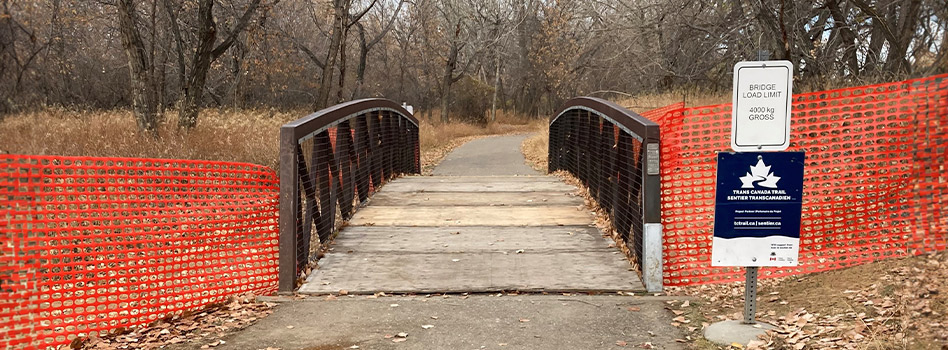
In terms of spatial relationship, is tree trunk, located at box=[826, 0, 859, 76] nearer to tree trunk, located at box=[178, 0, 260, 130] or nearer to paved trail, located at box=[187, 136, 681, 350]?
paved trail, located at box=[187, 136, 681, 350]

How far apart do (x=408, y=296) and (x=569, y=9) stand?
120 ft

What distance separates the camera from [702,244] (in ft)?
21.2

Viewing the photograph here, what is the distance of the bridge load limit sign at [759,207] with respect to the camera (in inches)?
155

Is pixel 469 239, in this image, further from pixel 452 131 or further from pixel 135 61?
pixel 452 131

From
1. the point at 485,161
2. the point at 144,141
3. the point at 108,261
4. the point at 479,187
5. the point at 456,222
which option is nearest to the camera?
the point at 108,261

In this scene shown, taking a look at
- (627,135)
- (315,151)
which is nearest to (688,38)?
(627,135)

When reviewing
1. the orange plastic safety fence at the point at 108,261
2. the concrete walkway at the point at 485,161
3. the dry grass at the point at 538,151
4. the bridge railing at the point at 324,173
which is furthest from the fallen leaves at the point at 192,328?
the dry grass at the point at 538,151

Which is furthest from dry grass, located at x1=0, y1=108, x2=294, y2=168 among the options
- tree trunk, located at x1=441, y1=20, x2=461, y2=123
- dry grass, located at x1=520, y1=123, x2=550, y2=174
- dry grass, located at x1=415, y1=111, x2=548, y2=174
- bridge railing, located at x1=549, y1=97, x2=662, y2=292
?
tree trunk, located at x1=441, y1=20, x2=461, y2=123

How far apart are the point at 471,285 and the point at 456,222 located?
81.1 inches

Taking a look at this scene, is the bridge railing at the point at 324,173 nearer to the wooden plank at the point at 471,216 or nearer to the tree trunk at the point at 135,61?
the wooden plank at the point at 471,216

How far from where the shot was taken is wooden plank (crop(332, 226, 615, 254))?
6.27 meters

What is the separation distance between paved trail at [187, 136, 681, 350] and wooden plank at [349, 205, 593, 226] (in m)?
0.01

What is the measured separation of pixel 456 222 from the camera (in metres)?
7.31

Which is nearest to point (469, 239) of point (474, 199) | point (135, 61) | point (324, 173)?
point (324, 173)
